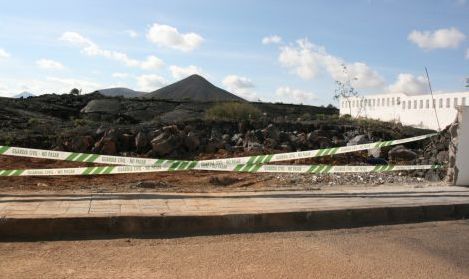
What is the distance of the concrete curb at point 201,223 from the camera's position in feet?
19.9

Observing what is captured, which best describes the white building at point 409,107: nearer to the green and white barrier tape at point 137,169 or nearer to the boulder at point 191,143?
the boulder at point 191,143

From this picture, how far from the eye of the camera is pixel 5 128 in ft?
60.3

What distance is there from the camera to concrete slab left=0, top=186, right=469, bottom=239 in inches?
244

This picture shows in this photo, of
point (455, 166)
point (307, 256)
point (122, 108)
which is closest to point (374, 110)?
point (122, 108)

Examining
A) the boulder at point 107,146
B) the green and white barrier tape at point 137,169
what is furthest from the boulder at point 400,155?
the boulder at point 107,146

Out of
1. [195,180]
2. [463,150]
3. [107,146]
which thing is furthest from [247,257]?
[107,146]

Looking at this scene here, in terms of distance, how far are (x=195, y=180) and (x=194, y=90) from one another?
31.5m

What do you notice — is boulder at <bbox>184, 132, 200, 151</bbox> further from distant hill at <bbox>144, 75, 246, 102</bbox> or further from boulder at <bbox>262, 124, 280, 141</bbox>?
distant hill at <bbox>144, 75, 246, 102</bbox>

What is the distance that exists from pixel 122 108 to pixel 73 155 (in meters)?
19.6

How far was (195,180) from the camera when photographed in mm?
12695

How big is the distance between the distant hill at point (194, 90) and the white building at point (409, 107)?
983cm

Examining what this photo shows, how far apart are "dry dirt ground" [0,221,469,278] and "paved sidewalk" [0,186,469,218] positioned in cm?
63

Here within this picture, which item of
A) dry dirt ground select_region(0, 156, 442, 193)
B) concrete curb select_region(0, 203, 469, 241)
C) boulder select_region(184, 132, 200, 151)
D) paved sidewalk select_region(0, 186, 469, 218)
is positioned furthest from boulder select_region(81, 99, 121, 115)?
concrete curb select_region(0, 203, 469, 241)

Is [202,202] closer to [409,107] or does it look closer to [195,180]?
[195,180]
